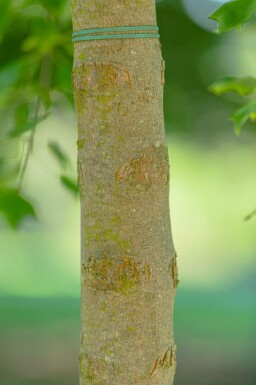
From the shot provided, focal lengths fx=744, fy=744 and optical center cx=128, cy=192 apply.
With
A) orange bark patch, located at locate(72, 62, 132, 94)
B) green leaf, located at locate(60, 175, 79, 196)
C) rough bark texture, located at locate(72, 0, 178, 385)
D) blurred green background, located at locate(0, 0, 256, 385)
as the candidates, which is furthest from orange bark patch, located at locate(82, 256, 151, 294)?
blurred green background, located at locate(0, 0, 256, 385)

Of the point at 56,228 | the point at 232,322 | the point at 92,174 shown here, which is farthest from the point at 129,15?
the point at 232,322

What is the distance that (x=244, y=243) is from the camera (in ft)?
10.1

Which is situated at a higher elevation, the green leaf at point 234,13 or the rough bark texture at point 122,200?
the green leaf at point 234,13

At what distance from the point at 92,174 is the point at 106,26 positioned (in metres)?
0.11

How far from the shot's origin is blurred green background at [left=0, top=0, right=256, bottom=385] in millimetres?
2309

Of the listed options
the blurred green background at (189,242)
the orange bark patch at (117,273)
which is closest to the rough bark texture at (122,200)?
the orange bark patch at (117,273)

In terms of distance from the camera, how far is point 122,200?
565mm

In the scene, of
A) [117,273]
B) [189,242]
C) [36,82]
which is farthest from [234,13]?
[189,242]

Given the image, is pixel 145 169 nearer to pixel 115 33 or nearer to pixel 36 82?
pixel 115 33

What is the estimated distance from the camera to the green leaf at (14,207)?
0.78 meters

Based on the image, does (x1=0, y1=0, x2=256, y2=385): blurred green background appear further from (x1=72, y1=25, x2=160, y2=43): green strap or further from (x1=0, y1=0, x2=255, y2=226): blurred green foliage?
(x1=72, y1=25, x2=160, y2=43): green strap

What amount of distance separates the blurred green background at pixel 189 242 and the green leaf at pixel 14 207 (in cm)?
104

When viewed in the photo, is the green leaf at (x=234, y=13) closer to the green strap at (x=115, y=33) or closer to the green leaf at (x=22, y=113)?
the green strap at (x=115, y=33)

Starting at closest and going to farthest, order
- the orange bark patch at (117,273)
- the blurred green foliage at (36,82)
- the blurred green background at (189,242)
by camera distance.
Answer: the orange bark patch at (117,273) → the blurred green foliage at (36,82) → the blurred green background at (189,242)
